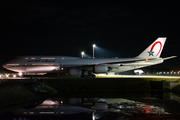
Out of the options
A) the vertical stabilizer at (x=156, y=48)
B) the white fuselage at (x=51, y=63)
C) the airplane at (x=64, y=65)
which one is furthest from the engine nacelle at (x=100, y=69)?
the vertical stabilizer at (x=156, y=48)

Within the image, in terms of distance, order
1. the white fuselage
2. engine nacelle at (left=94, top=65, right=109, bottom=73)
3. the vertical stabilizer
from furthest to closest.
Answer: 1. the vertical stabilizer
2. the white fuselage
3. engine nacelle at (left=94, top=65, right=109, bottom=73)

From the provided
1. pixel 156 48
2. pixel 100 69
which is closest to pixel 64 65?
pixel 100 69

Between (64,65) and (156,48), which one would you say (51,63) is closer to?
(64,65)

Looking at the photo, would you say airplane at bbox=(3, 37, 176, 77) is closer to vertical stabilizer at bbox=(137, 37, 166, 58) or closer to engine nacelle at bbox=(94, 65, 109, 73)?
engine nacelle at bbox=(94, 65, 109, 73)

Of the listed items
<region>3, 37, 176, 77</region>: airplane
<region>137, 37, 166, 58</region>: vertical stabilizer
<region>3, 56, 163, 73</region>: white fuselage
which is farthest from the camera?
<region>137, 37, 166, 58</region>: vertical stabilizer

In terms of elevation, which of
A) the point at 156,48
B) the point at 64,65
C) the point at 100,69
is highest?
the point at 156,48

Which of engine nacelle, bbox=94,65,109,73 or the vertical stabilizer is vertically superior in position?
the vertical stabilizer

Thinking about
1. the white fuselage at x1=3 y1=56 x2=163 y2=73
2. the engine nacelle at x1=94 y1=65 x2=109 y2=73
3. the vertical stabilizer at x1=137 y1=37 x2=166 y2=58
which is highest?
the vertical stabilizer at x1=137 y1=37 x2=166 y2=58

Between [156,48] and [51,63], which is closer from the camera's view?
[51,63]

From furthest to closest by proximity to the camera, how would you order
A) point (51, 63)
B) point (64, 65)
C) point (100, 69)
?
1. point (64, 65)
2. point (51, 63)
3. point (100, 69)

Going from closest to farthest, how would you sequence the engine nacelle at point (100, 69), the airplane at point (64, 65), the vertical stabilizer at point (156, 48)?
1. the engine nacelle at point (100, 69)
2. the airplane at point (64, 65)
3. the vertical stabilizer at point (156, 48)

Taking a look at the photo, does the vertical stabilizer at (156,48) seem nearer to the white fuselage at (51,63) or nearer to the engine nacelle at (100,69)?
the white fuselage at (51,63)

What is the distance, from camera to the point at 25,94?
905 inches

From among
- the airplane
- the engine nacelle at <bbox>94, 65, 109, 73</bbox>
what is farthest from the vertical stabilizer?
Result: the engine nacelle at <bbox>94, 65, 109, 73</bbox>
